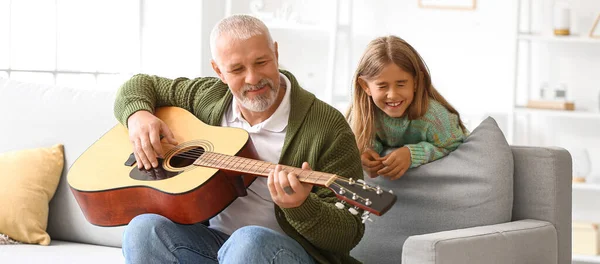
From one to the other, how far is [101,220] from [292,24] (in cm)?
263

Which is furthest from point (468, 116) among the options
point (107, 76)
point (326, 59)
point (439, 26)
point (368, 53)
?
point (368, 53)

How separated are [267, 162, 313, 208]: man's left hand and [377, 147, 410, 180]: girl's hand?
541 mm

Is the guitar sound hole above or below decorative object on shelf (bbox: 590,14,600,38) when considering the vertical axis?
below

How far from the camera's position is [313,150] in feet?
6.94

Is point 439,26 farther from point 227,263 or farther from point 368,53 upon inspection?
point 227,263

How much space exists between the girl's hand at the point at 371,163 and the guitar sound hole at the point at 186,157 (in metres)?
0.46

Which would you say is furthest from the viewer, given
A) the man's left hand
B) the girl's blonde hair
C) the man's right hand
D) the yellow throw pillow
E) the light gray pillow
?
the yellow throw pillow

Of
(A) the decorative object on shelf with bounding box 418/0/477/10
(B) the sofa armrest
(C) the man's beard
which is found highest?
(A) the decorative object on shelf with bounding box 418/0/477/10

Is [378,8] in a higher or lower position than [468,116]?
higher

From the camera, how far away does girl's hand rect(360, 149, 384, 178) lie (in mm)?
2348

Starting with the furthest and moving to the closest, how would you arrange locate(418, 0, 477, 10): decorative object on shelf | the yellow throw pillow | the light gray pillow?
locate(418, 0, 477, 10): decorative object on shelf
the yellow throw pillow
the light gray pillow

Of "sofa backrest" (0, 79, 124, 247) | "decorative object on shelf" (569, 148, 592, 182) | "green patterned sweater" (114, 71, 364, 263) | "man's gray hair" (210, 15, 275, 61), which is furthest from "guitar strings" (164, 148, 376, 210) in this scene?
"decorative object on shelf" (569, 148, 592, 182)

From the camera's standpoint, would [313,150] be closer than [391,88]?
Yes

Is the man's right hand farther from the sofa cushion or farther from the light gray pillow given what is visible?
the light gray pillow
